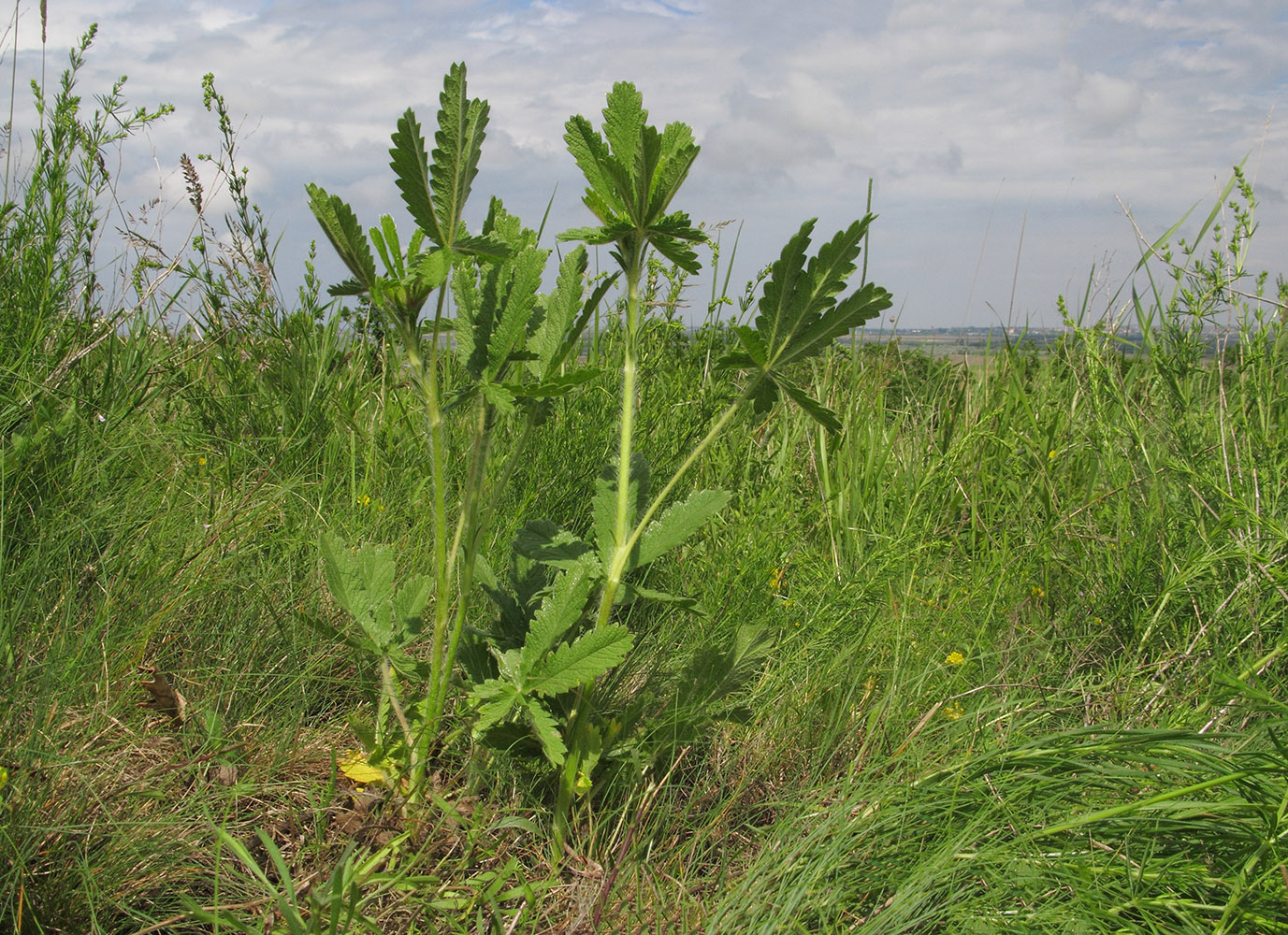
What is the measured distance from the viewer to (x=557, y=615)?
4.42 ft

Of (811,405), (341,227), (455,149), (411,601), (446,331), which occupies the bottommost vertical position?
(411,601)

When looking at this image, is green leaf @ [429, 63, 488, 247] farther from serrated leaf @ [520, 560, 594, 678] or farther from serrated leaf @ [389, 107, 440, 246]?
serrated leaf @ [520, 560, 594, 678]

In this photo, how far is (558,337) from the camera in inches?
55.2

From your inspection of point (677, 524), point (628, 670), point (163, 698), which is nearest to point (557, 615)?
point (677, 524)

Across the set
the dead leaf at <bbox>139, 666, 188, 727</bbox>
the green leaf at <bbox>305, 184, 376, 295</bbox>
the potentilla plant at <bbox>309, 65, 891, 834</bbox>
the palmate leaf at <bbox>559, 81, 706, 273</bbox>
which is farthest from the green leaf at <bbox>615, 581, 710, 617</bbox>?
the dead leaf at <bbox>139, 666, 188, 727</bbox>

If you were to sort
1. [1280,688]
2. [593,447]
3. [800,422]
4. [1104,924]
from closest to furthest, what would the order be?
[1104,924], [1280,688], [593,447], [800,422]

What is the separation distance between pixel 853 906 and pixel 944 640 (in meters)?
0.81

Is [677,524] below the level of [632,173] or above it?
below

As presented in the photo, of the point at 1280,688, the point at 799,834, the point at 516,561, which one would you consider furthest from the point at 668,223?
the point at 1280,688

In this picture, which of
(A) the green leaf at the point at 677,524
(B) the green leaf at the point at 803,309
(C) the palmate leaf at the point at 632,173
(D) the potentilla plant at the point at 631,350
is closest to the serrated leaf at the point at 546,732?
(D) the potentilla plant at the point at 631,350

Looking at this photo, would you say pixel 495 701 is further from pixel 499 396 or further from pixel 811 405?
pixel 811 405

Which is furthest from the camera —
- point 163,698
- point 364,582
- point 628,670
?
point 628,670

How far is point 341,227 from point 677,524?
2.21ft

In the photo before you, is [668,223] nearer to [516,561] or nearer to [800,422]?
[516,561]
